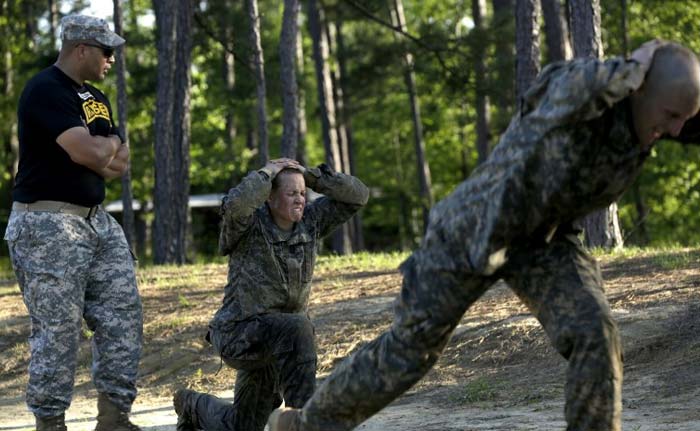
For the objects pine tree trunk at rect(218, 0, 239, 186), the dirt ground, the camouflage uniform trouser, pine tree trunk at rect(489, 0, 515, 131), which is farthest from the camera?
pine tree trunk at rect(218, 0, 239, 186)

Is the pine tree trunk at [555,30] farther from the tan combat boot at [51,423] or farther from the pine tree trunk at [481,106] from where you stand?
the tan combat boot at [51,423]

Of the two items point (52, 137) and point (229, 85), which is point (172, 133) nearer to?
point (229, 85)

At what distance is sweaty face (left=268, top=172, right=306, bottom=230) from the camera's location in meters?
7.02

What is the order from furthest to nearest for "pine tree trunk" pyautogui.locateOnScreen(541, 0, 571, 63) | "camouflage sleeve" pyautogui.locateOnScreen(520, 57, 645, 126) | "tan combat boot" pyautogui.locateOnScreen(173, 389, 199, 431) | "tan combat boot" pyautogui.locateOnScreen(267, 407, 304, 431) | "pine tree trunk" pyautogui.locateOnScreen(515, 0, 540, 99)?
"pine tree trunk" pyautogui.locateOnScreen(541, 0, 571, 63)
"pine tree trunk" pyautogui.locateOnScreen(515, 0, 540, 99)
"tan combat boot" pyautogui.locateOnScreen(173, 389, 199, 431)
"tan combat boot" pyautogui.locateOnScreen(267, 407, 304, 431)
"camouflage sleeve" pyautogui.locateOnScreen(520, 57, 645, 126)

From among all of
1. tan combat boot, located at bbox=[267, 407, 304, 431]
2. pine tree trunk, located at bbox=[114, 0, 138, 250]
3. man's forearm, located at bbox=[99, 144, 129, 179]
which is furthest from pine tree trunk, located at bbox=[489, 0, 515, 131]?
tan combat boot, located at bbox=[267, 407, 304, 431]

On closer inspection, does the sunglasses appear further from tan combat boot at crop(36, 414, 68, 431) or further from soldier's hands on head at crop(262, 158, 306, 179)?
tan combat boot at crop(36, 414, 68, 431)

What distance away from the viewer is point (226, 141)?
4003cm

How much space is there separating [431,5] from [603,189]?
42.5m

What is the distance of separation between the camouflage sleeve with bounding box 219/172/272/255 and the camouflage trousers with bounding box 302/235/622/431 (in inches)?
60.2

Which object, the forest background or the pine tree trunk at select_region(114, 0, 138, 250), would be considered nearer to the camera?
the forest background

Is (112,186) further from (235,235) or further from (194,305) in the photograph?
(235,235)

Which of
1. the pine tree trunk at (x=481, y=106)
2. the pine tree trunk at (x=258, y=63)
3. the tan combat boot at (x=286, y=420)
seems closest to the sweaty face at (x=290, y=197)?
the tan combat boot at (x=286, y=420)

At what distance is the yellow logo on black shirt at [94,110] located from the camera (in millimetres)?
7047

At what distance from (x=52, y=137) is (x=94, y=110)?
339 millimetres
